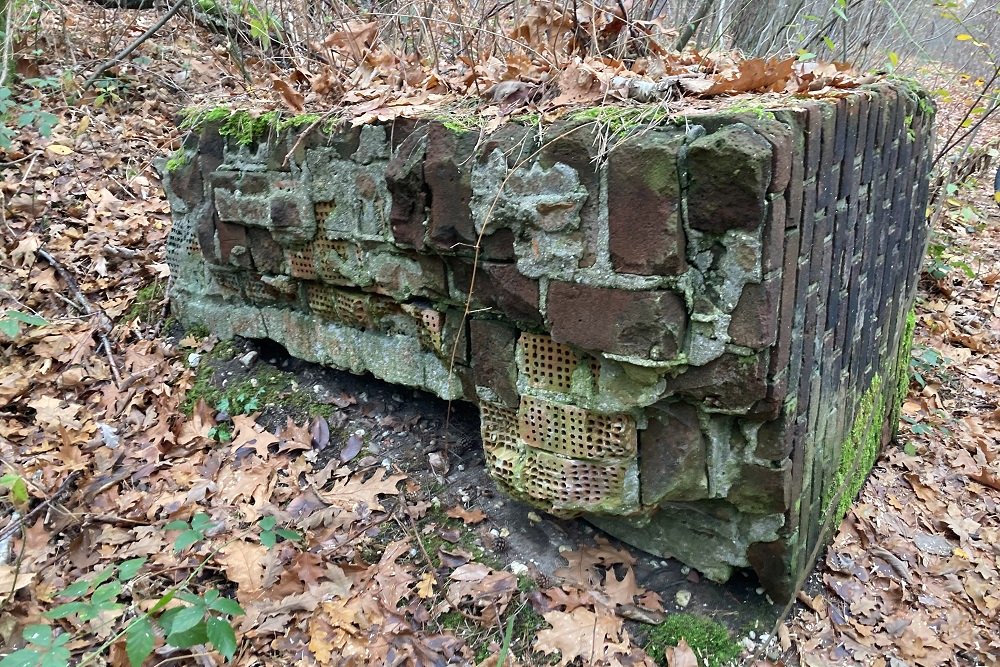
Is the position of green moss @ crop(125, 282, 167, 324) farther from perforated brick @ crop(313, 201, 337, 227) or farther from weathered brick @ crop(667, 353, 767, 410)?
weathered brick @ crop(667, 353, 767, 410)

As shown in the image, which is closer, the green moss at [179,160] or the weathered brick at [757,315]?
the weathered brick at [757,315]

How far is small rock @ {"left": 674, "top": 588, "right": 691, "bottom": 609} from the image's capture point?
2.45 metres

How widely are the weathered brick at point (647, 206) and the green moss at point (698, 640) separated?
49.3 inches

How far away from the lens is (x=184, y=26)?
628 centimetres

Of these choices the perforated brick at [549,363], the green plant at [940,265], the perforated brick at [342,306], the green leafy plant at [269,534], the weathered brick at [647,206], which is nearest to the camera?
the weathered brick at [647,206]

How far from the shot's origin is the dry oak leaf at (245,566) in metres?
2.34

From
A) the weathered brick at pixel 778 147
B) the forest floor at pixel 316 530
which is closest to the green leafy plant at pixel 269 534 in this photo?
the forest floor at pixel 316 530

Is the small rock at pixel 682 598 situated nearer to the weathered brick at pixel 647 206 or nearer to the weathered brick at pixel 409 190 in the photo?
the weathered brick at pixel 647 206

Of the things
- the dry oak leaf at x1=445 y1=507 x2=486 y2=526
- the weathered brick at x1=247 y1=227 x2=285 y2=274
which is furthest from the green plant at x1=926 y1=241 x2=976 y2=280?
the weathered brick at x1=247 y1=227 x2=285 y2=274

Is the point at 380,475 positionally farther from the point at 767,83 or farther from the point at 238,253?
the point at 767,83

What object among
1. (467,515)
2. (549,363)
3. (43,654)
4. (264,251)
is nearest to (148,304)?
(264,251)

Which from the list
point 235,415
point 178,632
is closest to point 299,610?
point 178,632

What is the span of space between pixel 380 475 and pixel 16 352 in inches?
81.5

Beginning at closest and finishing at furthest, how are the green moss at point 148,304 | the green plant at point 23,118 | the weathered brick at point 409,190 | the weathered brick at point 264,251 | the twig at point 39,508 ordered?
the weathered brick at point 409,190 → the twig at point 39,508 → the weathered brick at point 264,251 → the green moss at point 148,304 → the green plant at point 23,118
